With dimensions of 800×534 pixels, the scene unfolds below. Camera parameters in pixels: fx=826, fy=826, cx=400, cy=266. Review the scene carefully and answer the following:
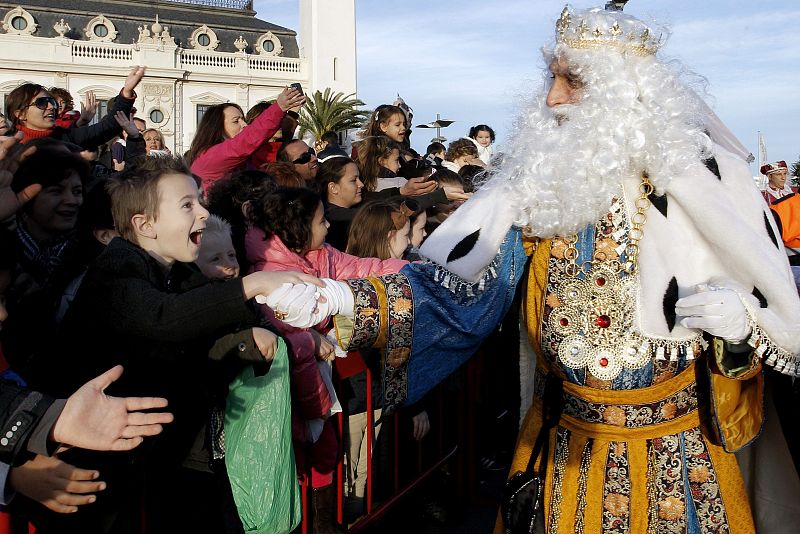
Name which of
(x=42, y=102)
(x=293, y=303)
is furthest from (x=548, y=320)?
(x=42, y=102)

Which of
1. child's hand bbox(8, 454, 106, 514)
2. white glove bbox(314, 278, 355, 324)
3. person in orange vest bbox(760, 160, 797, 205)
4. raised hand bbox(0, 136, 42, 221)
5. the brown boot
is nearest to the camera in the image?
child's hand bbox(8, 454, 106, 514)

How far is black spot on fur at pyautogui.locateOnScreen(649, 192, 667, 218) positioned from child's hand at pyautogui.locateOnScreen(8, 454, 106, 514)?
5.88 feet

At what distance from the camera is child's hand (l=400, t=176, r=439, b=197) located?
17.1 ft

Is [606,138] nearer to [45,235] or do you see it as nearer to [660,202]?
[660,202]

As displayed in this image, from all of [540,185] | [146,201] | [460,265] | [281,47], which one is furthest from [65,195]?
[281,47]

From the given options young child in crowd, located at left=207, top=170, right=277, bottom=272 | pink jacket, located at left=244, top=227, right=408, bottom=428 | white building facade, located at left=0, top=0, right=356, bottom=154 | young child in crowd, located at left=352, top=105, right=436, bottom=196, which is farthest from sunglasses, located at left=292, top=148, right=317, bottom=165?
white building facade, located at left=0, top=0, right=356, bottom=154

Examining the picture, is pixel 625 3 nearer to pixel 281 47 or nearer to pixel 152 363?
pixel 152 363

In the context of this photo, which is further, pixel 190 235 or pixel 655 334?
pixel 190 235

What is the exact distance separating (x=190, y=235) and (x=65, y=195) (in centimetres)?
83

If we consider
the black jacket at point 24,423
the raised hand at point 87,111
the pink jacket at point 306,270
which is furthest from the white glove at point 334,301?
the raised hand at point 87,111

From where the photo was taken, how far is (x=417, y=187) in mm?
5258

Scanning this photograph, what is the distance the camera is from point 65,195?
3.23 m

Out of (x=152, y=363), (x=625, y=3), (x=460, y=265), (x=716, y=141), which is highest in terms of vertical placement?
(x=625, y=3)

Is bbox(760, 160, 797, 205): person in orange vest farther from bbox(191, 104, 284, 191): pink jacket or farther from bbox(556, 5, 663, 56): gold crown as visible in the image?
bbox(556, 5, 663, 56): gold crown
